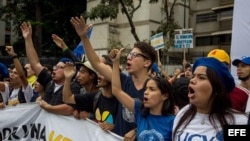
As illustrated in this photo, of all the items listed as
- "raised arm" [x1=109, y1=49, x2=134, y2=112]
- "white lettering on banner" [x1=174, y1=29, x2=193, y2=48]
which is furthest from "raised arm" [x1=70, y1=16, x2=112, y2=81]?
"white lettering on banner" [x1=174, y1=29, x2=193, y2=48]

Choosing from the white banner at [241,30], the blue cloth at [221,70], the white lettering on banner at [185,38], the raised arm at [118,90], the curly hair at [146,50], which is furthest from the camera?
the white lettering on banner at [185,38]

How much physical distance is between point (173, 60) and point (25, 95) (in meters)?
15.9

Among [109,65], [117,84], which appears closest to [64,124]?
[109,65]

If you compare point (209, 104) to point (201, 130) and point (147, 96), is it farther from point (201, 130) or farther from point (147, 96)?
point (147, 96)

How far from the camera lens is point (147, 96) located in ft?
9.12

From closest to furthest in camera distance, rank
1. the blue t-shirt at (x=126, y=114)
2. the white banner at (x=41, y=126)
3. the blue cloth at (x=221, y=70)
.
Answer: the blue cloth at (x=221, y=70) < the blue t-shirt at (x=126, y=114) < the white banner at (x=41, y=126)

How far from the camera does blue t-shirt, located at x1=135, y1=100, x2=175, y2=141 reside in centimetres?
265

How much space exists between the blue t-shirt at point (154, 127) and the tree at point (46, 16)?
1704cm

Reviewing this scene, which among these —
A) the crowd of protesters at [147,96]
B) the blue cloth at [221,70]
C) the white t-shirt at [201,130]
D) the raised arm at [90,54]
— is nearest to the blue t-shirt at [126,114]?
the crowd of protesters at [147,96]

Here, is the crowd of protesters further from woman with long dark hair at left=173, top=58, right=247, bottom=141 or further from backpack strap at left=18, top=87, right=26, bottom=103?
backpack strap at left=18, top=87, right=26, bottom=103

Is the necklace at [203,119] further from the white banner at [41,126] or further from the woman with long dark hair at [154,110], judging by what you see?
the white banner at [41,126]

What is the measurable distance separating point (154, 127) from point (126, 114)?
458 mm

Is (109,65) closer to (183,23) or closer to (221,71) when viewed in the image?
(221,71)

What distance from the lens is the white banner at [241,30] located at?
4.80m
